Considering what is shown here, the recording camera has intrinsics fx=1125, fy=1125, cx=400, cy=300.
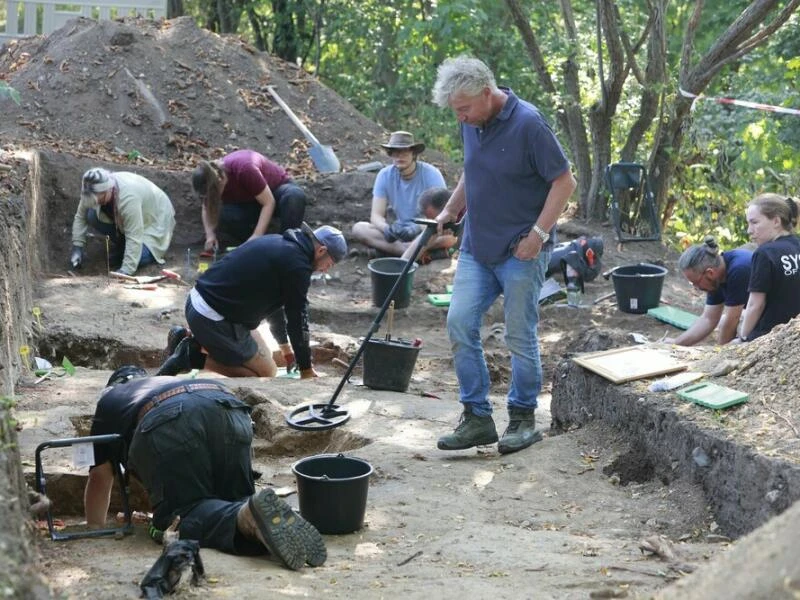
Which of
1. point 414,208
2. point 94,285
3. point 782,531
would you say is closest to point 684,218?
point 414,208

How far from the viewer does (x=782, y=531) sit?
9.71ft

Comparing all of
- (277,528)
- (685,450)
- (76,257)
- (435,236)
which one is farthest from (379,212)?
(277,528)

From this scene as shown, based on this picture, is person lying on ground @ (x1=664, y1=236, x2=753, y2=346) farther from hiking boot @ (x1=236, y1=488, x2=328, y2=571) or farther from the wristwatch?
hiking boot @ (x1=236, y1=488, x2=328, y2=571)

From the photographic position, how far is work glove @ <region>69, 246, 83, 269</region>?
465 inches

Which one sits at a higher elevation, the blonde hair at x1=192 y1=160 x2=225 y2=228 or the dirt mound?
the dirt mound

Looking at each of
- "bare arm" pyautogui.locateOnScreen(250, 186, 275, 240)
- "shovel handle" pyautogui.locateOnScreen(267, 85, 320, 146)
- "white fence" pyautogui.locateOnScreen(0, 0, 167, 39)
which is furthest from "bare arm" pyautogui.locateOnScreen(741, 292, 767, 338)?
"white fence" pyautogui.locateOnScreen(0, 0, 167, 39)

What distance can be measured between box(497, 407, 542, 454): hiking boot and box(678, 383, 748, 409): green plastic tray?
0.91m

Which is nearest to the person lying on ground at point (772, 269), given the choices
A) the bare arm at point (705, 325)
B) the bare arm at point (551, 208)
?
the bare arm at point (705, 325)

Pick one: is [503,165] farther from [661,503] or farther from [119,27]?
[119,27]

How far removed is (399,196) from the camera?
1177 centimetres

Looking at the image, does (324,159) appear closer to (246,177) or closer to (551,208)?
(246,177)

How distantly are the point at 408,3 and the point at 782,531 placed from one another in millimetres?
15908

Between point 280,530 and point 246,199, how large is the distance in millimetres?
7583

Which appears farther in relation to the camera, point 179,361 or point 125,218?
point 125,218
